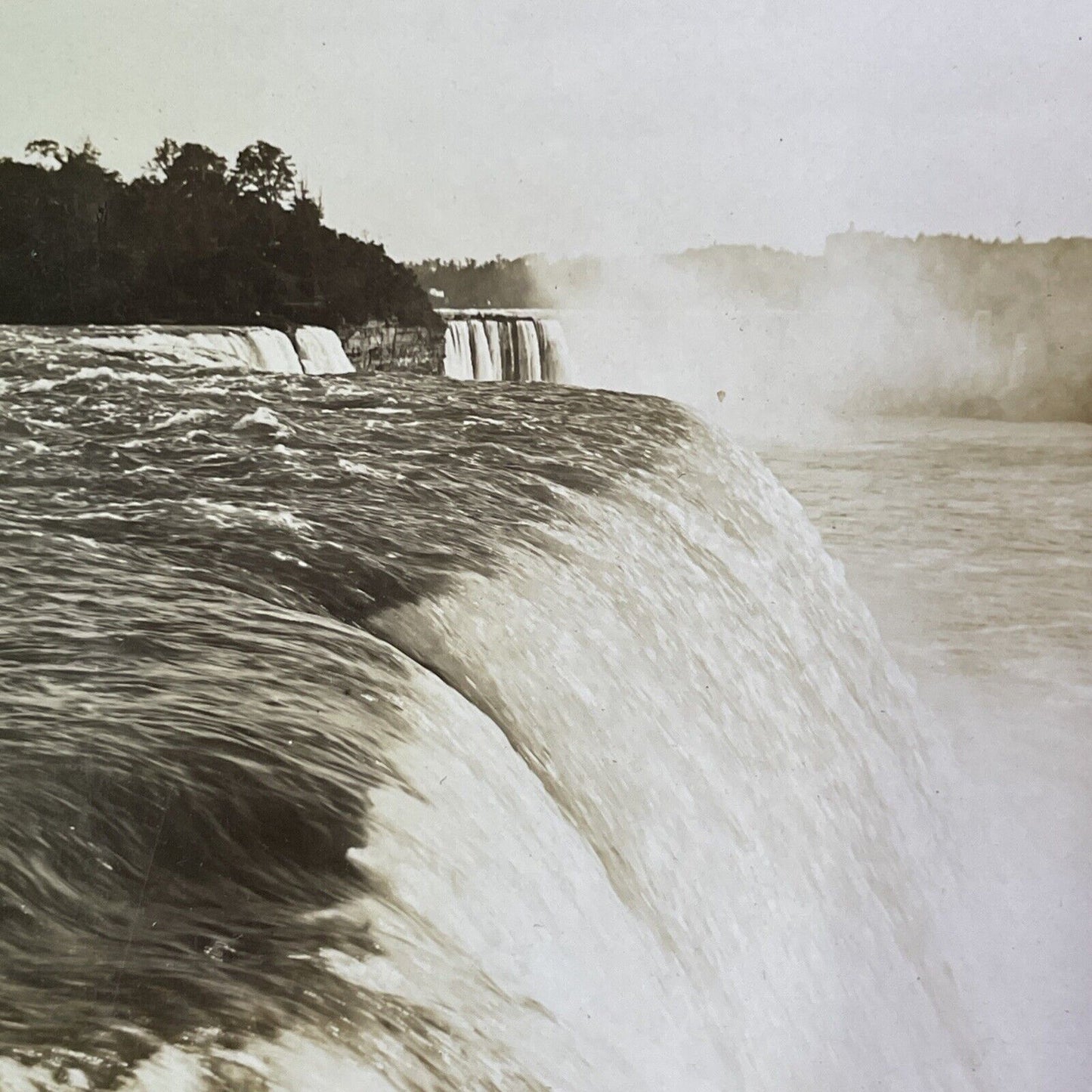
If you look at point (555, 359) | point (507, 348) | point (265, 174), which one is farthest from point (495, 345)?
point (265, 174)

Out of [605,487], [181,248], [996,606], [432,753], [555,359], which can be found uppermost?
[181,248]

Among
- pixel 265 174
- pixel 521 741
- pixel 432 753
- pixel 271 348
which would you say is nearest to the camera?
pixel 432 753

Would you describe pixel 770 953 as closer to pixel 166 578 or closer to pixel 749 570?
pixel 749 570

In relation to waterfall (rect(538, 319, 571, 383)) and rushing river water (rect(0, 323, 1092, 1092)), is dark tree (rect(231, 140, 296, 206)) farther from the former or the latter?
waterfall (rect(538, 319, 571, 383))

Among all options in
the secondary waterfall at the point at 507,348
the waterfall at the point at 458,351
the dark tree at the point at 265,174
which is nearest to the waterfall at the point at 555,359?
the secondary waterfall at the point at 507,348

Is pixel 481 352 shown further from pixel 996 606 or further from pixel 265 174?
pixel 996 606

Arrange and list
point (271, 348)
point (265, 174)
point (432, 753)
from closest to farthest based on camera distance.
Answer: point (432, 753), point (265, 174), point (271, 348)

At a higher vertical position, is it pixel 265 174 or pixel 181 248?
pixel 265 174

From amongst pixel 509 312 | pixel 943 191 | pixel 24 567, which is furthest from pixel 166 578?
pixel 943 191
